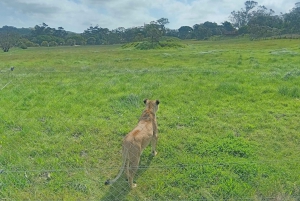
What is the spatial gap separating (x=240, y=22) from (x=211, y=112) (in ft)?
424

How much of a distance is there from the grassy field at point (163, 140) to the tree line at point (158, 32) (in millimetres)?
40006

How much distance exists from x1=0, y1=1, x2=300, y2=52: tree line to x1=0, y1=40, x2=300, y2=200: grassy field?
131 ft

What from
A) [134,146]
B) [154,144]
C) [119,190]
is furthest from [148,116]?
[119,190]

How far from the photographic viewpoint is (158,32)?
5697cm

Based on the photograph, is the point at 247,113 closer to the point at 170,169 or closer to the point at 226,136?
the point at 226,136

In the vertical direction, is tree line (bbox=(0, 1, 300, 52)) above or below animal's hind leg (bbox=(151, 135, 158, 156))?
above

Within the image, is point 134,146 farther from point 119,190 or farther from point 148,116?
point 148,116

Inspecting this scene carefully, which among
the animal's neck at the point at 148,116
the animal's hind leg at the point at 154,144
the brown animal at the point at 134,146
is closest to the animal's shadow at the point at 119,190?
the brown animal at the point at 134,146

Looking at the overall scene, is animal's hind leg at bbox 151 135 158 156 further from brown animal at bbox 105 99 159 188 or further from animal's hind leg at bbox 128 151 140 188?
animal's hind leg at bbox 128 151 140 188

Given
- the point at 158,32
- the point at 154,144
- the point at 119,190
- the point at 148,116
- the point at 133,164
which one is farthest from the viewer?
the point at 158,32

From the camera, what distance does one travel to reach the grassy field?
4.66 metres

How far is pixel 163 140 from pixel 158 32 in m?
53.0

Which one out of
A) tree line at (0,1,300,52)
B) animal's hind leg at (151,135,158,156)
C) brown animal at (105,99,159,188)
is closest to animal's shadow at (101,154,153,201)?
brown animal at (105,99,159,188)

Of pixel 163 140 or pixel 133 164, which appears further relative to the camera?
pixel 163 140
